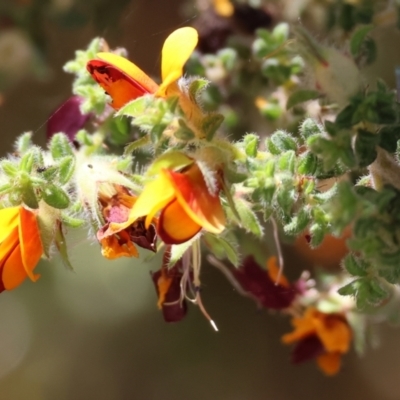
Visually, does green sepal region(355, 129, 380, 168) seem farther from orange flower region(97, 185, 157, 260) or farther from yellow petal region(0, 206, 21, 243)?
yellow petal region(0, 206, 21, 243)

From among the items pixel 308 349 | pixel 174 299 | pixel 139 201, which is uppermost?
pixel 139 201

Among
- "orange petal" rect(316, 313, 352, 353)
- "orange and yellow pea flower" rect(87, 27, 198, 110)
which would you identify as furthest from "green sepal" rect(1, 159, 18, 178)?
"orange petal" rect(316, 313, 352, 353)

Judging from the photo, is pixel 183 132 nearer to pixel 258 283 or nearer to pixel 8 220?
pixel 8 220

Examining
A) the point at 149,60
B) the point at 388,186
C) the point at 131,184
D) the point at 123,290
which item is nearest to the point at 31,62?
the point at 149,60

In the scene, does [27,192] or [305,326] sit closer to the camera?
[27,192]

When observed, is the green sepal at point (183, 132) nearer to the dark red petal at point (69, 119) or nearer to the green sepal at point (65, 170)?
the green sepal at point (65, 170)

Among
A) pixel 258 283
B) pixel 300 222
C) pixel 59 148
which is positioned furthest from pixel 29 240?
pixel 258 283
